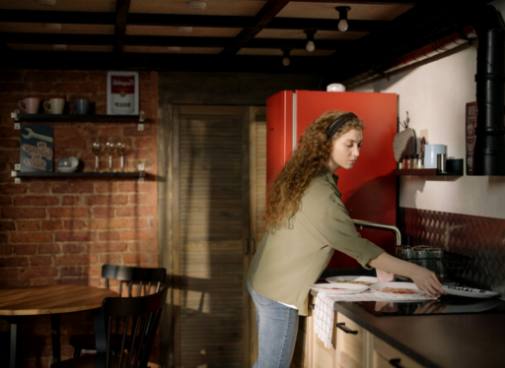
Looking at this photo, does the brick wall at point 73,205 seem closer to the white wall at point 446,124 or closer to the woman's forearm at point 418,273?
the white wall at point 446,124

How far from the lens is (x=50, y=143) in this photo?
187 inches

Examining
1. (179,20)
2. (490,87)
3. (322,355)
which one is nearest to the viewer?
(490,87)

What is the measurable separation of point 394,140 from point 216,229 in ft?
5.74

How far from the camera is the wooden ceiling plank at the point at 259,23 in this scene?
3149 millimetres

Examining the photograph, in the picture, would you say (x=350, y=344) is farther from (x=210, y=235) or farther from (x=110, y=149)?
(x=110, y=149)

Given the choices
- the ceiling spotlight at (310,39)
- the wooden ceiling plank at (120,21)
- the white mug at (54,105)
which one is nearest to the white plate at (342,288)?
the ceiling spotlight at (310,39)

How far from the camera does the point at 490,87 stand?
8.90ft


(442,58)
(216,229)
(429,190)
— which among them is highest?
(442,58)

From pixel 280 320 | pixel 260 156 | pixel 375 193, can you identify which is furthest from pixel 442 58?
pixel 260 156

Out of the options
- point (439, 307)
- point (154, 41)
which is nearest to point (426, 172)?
point (439, 307)

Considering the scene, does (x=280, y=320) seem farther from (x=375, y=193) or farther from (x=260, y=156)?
(x=260, y=156)

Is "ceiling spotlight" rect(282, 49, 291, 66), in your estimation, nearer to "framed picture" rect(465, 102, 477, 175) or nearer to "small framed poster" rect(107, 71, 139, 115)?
"small framed poster" rect(107, 71, 139, 115)

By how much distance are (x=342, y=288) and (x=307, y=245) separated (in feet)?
1.28

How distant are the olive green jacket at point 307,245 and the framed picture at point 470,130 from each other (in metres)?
0.68
